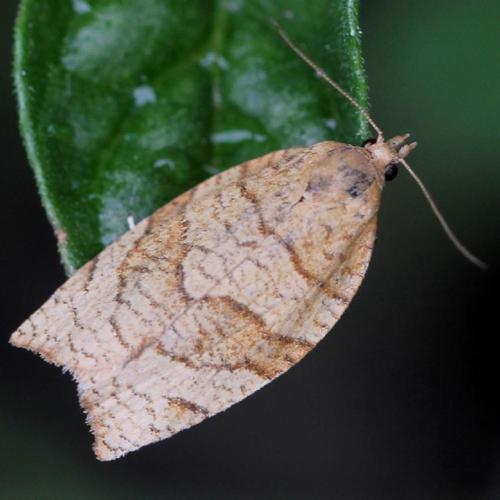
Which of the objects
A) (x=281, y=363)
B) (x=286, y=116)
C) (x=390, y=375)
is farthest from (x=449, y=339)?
(x=286, y=116)

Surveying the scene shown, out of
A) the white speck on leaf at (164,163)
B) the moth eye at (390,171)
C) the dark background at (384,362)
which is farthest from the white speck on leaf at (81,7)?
the moth eye at (390,171)

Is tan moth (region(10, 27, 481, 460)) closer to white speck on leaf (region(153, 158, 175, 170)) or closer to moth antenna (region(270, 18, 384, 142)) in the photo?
moth antenna (region(270, 18, 384, 142))

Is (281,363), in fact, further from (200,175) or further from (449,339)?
(449,339)

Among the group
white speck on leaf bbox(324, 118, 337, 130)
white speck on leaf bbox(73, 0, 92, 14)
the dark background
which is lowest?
the dark background

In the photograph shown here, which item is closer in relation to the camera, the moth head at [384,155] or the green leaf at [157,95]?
the green leaf at [157,95]

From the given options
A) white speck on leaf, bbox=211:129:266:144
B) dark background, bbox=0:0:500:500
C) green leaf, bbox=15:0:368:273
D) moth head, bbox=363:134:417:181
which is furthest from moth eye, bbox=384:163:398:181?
dark background, bbox=0:0:500:500

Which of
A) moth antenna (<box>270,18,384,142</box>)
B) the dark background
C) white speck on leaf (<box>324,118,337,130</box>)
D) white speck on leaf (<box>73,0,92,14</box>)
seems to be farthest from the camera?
the dark background

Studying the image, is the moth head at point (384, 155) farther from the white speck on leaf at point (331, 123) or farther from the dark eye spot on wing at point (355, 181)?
the white speck on leaf at point (331, 123)
